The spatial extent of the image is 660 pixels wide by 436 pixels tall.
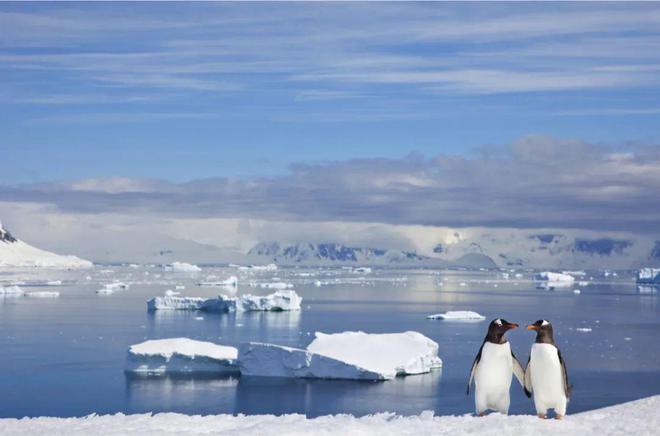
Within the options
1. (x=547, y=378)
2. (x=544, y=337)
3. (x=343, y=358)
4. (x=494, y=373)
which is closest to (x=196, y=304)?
(x=343, y=358)

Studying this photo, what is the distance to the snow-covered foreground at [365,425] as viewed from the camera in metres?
8.46

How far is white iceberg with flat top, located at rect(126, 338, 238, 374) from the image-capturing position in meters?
26.6

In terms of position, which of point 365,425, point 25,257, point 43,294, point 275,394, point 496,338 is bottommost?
point 275,394

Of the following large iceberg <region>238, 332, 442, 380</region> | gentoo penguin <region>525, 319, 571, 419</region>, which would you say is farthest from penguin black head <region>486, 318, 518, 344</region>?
large iceberg <region>238, 332, 442, 380</region>

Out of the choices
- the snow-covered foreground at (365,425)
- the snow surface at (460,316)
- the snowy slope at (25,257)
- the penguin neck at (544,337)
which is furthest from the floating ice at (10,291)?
the snowy slope at (25,257)

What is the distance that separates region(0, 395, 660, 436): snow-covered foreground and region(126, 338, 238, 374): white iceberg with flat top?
54.8 ft

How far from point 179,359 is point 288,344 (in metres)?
7.84

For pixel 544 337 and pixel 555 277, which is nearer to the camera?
pixel 544 337

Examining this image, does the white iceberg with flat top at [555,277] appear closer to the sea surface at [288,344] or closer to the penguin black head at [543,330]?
the sea surface at [288,344]

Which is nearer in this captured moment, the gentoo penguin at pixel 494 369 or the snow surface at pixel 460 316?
the gentoo penguin at pixel 494 369

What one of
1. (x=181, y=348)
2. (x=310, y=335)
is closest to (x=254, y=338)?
(x=310, y=335)

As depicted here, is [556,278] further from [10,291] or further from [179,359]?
[179,359]

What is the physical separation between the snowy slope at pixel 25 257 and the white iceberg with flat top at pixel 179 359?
392ft

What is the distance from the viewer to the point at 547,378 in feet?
30.9
